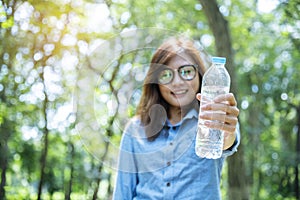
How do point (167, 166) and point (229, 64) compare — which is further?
point (229, 64)

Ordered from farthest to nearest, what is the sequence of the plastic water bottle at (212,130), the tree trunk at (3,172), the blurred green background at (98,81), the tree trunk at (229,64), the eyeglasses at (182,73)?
the tree trunk at (3,172), the tree trunk at (229,64), the blurred green background at (98,81), the eyeglasses at (182,73), the plastic water bottle at (212,130)

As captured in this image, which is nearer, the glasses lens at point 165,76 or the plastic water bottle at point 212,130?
the plastic water bottle at point 212,130

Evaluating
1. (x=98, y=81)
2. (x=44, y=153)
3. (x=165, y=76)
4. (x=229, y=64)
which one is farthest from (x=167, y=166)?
(x=44, y=153)

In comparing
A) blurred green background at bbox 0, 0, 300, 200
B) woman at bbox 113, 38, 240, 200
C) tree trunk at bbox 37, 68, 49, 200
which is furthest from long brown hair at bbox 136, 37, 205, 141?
tree trunk at bbox 37, 68, 49, 200

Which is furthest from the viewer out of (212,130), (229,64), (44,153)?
(44,153)

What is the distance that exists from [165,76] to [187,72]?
82mm

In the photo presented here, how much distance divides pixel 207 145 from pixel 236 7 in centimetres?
353

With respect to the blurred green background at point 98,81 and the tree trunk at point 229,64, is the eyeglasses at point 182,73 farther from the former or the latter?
the tree trunk at point 229,64

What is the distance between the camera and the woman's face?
1525 mm

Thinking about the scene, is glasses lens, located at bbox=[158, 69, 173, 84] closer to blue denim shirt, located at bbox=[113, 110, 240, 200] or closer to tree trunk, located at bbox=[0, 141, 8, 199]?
blue denim shirt, located at bbox=[113, 110, 240, 200]

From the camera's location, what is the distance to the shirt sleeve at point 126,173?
1572mm

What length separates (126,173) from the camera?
5.19ft

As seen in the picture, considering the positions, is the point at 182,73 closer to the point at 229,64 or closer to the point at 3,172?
the point at 229,64

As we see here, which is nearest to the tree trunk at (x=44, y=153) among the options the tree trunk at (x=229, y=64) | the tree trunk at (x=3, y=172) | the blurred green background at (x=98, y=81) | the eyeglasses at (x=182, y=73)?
the blurred green background at (x=98, y=81)
